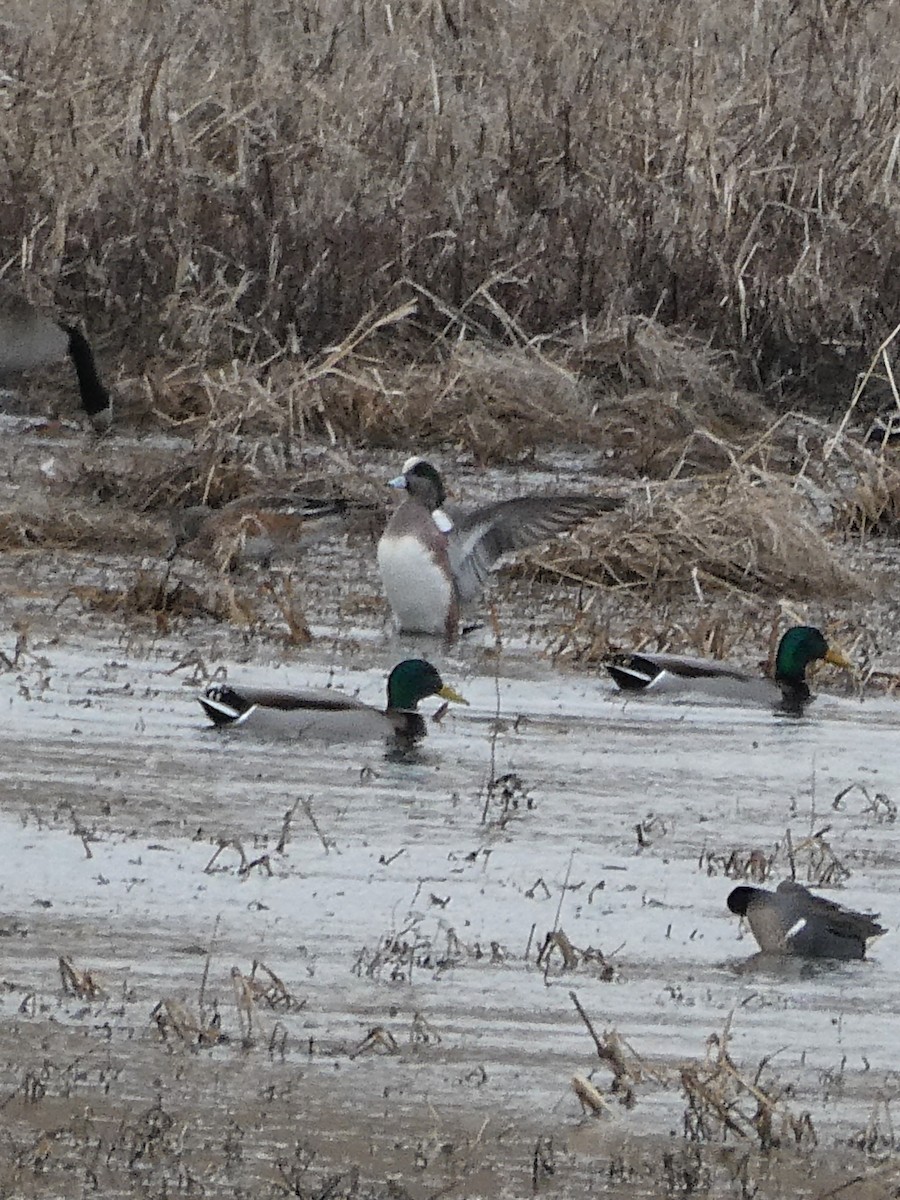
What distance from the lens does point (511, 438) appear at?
12.4 meters

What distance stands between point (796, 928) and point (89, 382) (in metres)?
7.80

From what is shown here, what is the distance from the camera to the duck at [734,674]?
817 centimetres

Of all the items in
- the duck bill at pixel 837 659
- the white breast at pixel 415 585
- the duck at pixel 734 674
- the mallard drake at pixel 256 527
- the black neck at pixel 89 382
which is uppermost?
the duck at pixel 734 674

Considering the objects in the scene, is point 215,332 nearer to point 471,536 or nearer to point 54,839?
point 471,536

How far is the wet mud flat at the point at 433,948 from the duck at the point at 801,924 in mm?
62

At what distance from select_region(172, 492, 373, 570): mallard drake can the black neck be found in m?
2.04

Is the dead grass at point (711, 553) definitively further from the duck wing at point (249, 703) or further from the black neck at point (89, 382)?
the black neck at point (89, 382)

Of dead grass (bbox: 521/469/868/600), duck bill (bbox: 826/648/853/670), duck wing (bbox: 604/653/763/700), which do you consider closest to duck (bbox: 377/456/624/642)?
dead grass (bbox: 521/469/868/600)

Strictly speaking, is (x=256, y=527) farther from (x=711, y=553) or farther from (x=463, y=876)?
(x=463, y=876)

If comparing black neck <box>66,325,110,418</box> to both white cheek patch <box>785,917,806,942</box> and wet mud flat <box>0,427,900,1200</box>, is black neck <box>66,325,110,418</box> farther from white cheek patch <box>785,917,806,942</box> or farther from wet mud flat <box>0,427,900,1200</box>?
white cheek patch <box>785,917,806,942</box>

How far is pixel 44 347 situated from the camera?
13.2m

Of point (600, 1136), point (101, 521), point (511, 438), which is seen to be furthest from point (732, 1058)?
point (511, 438)

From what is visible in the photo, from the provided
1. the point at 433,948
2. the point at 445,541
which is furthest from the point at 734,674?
the point at 433,948

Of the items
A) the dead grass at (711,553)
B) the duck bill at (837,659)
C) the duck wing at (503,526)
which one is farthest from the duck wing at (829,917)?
the dead grass at (711,553)
